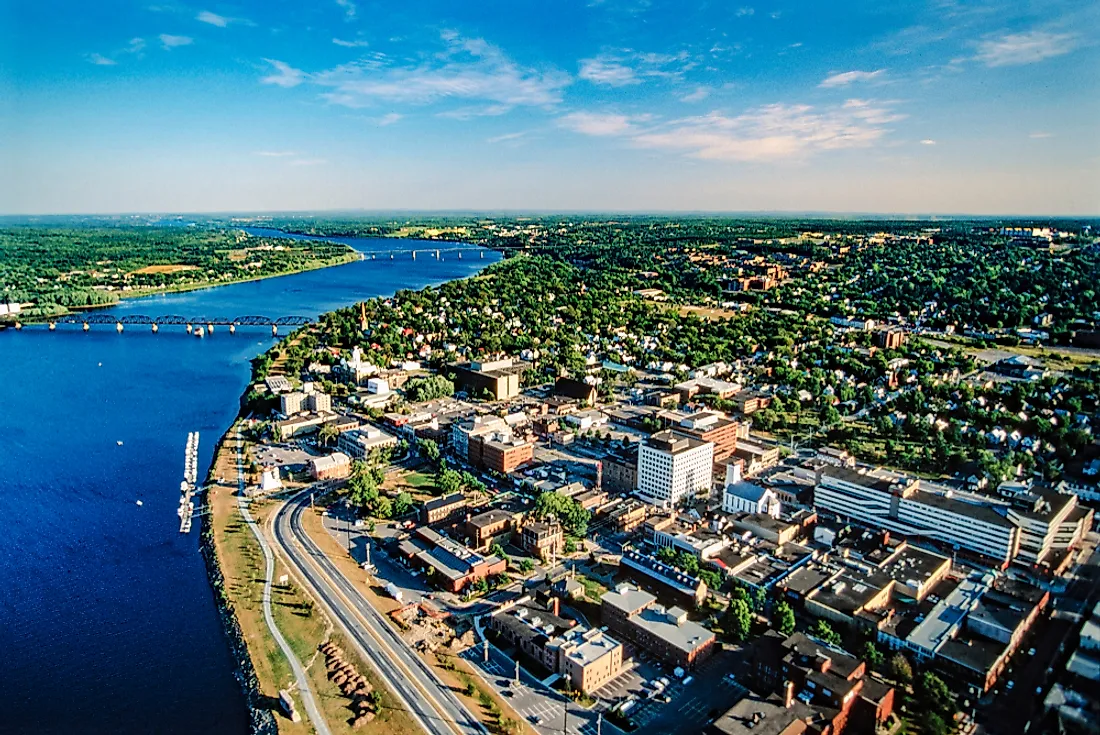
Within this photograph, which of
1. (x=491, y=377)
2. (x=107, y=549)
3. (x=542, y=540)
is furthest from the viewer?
(x=491, y=377)

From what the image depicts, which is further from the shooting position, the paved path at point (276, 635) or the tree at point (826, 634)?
the tree at point (826, 634)

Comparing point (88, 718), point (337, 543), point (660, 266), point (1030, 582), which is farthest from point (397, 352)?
point (660, 266)

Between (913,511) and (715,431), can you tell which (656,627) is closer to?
(913,511)

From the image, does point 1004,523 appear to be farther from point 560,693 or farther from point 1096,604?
point 1096,604

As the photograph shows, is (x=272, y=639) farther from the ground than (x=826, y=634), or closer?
closer

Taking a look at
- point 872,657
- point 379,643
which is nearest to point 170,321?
point 379,643

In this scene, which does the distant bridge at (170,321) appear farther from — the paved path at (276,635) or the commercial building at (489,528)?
the commercial building at (489,528)

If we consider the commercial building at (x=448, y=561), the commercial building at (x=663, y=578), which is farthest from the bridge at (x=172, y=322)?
the commercial building at (x=663, y=578)
